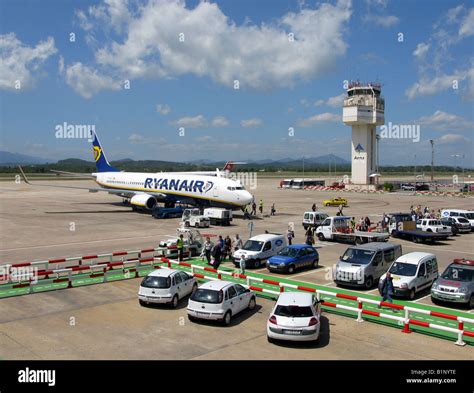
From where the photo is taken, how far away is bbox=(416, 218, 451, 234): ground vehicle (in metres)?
35.4

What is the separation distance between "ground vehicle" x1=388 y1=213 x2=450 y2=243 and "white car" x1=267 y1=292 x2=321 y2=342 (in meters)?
22.4

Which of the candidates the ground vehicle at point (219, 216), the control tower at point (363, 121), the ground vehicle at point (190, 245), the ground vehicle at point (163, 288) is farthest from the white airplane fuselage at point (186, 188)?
the control tower at point (363, 121)

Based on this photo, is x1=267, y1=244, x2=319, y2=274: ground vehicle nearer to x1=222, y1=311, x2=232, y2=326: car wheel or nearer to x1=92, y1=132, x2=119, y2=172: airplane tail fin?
x1=222, y1=311, x2=232, y2=326: car wheel

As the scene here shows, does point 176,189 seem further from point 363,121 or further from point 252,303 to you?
point 363,121

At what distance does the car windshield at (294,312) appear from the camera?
1427 centimetres

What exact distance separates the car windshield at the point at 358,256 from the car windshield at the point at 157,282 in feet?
28.1

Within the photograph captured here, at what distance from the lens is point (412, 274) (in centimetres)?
1942

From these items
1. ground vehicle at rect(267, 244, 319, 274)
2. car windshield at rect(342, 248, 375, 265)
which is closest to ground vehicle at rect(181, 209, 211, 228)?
ground vehicle at rect(267, 244, 319, 274)

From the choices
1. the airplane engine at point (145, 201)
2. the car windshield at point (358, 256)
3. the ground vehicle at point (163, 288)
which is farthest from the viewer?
A: the airplane engine at point (145, 201)

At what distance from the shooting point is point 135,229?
39594mm

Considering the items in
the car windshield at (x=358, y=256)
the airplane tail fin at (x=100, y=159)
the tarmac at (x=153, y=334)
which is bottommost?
the tarmac at (x=153, y=334)

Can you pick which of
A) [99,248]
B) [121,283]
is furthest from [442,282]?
[99,248]

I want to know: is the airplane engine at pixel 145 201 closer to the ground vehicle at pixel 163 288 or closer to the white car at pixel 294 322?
the ground vehicle at pixel 163 288
